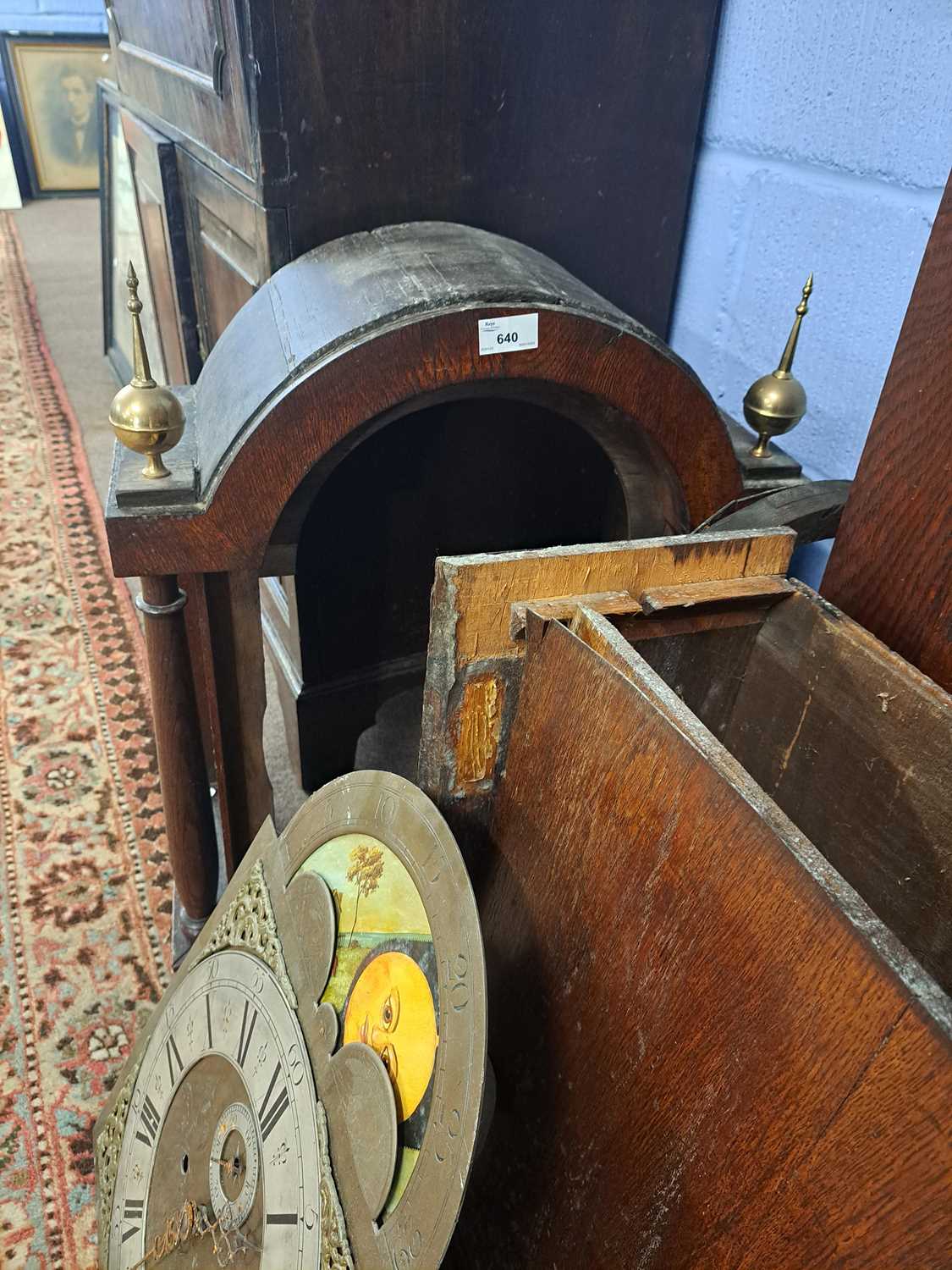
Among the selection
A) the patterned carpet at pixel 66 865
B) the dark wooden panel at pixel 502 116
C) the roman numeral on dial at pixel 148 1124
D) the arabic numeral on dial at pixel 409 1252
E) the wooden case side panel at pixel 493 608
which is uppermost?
the dark wooden panel at pixel 502 116

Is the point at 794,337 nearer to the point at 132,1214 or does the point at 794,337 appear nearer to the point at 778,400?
the point at 778,400

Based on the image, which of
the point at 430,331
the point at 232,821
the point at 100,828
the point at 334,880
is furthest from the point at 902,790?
the point at 100,828

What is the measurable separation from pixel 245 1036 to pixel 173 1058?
168 millimetres

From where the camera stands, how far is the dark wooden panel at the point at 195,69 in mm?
1185

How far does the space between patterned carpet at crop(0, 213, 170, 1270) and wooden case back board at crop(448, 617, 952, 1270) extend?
2.56ft

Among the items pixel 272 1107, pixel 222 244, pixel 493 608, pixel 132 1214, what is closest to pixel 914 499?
pixel 493 608

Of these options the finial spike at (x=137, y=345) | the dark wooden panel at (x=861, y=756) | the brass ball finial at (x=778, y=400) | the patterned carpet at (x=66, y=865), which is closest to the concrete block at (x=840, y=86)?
the brass ball finial at (x=778, y=400)

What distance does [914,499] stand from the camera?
799mm

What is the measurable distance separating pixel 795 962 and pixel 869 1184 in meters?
0.12

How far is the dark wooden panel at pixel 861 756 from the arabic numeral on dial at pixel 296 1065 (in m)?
0.53

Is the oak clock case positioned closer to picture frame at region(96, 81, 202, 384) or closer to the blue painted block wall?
the blue painted block wall

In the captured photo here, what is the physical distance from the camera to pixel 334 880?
894mm

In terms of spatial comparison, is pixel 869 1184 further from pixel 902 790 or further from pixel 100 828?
pixel 100 828

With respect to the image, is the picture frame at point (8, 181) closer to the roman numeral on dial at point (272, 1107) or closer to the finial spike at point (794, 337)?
the finial spike at point (794, 337)
